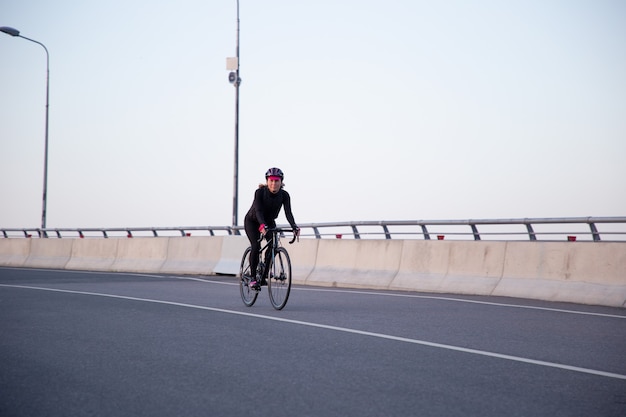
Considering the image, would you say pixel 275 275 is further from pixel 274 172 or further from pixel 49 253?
pixel 49 253

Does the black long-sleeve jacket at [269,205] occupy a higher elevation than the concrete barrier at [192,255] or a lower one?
higher

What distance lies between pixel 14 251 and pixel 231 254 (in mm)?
13094

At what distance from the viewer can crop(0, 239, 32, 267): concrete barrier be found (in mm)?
31469

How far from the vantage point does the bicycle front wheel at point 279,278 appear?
1233 cm

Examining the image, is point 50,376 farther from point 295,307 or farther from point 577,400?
point 295,307

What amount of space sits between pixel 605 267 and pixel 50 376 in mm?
9155

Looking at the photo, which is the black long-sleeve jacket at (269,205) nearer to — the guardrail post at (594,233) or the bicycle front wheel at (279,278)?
the bicycle front wheel at (279,278)

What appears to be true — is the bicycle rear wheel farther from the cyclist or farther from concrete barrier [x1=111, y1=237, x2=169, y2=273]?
concrete barrier [x1=111, y1=237, x2=169, y2=273]

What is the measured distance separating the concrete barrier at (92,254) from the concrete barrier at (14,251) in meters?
3.30

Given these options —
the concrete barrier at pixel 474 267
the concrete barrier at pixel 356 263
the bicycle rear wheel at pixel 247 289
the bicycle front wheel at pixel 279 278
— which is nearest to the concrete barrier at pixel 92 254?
the concrete barrier at pixel 356 263

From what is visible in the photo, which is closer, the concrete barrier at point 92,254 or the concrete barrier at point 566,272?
the concrete barrier at point 566,272

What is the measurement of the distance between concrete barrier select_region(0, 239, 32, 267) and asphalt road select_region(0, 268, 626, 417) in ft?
62.2

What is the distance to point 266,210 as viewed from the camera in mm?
12812

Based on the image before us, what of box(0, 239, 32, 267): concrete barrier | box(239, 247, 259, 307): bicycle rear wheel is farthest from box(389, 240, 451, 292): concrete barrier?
box(0, 239, 32, 267): concrete barrier
